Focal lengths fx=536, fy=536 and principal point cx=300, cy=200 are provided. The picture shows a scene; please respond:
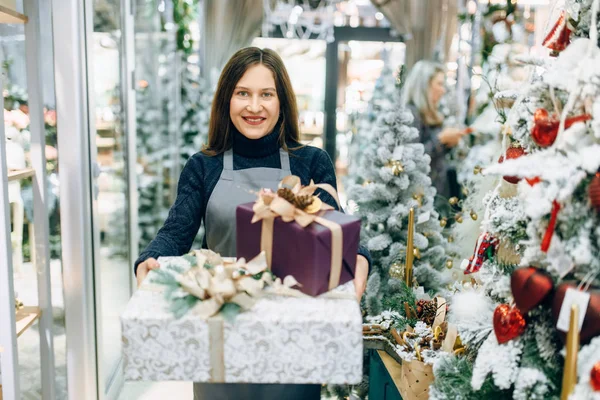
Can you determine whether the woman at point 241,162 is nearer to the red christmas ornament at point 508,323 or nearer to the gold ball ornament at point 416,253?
Answer: the red christmas ornament at point 508,323

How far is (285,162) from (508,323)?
0.84m

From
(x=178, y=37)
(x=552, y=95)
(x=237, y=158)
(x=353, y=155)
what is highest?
(x=178, y=37)

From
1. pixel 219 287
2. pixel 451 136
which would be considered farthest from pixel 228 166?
pixel 451 136

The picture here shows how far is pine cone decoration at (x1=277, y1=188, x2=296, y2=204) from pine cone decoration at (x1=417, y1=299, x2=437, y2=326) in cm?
109

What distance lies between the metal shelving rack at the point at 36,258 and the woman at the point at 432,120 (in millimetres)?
2927

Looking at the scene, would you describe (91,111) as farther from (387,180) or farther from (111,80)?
(387,180)

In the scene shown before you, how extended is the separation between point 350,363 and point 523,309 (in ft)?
1.27

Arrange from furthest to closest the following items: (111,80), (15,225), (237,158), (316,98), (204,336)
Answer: (316,98)
(111,80)
(15,225)
(237,158)
(204,336)

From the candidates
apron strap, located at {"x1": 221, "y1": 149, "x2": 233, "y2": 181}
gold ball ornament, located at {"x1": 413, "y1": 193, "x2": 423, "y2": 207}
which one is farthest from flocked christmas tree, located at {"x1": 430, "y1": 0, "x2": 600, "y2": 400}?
gold ball ornament, located at {"x1": 413, "y1": 193, "x2": 423, "y2": 207}

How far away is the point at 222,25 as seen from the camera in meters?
5.39

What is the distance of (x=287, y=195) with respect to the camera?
1201 millimetres

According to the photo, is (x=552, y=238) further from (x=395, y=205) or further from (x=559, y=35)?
(x=395, y=205)

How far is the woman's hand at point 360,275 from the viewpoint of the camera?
1.33 meters

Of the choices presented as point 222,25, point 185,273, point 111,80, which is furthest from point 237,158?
point 222,25
